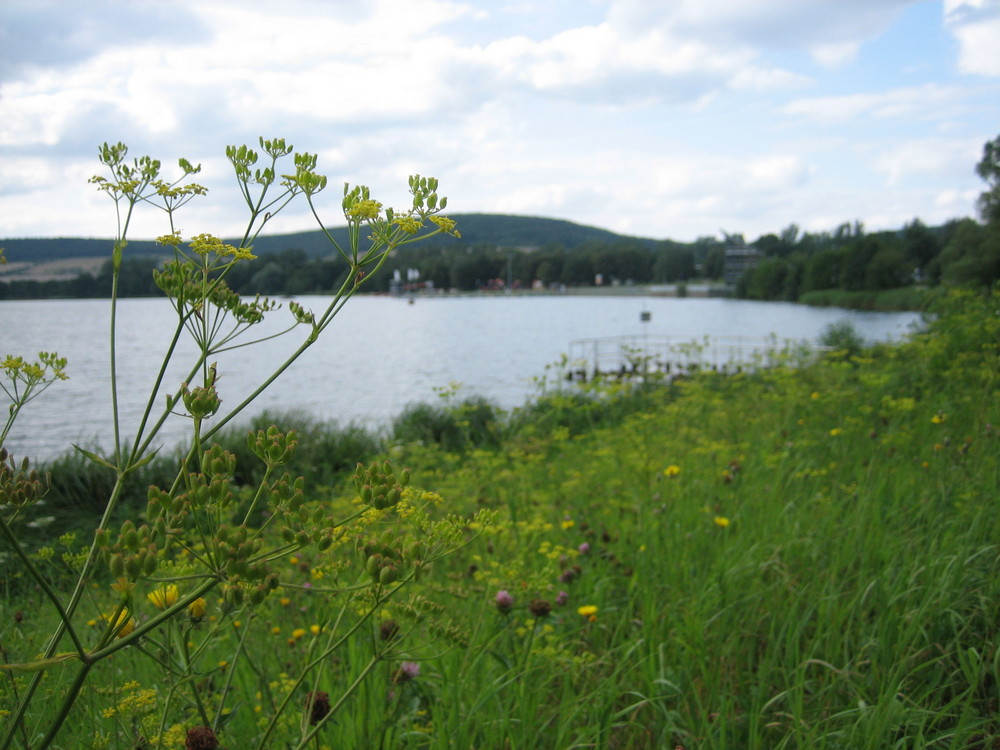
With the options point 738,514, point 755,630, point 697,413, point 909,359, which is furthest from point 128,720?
point 909,359

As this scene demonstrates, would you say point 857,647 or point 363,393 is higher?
point 857,647

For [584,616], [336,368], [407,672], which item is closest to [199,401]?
[407,672]

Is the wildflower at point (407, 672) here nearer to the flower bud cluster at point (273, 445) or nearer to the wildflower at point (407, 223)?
the flower bud cluster at point (273, 445)

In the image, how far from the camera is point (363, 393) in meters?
17.9

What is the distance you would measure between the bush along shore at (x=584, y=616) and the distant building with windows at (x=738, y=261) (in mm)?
86057

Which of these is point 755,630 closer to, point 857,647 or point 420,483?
point 857,647

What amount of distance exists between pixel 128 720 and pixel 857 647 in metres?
2.13

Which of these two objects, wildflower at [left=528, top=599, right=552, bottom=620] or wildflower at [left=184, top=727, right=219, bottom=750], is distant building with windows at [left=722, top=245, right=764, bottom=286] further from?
wildflower at [left=184, top=727, right=219, bottom=750]

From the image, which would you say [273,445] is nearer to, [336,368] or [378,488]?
[378,488]

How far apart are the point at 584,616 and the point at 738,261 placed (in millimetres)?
94543

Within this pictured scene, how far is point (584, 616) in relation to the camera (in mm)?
2559

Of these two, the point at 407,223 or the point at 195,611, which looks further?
the point at 195,611

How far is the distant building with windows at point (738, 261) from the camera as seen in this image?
3447 inches

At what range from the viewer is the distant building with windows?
87.6 metres
